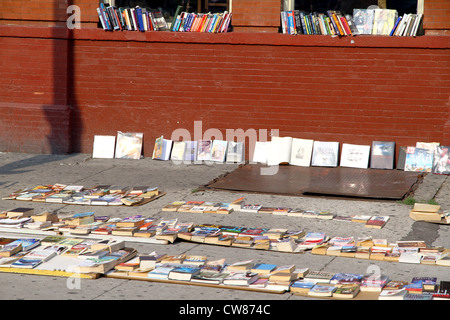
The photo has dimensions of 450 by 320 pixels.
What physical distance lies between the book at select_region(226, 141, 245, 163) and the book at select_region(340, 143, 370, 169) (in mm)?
1624

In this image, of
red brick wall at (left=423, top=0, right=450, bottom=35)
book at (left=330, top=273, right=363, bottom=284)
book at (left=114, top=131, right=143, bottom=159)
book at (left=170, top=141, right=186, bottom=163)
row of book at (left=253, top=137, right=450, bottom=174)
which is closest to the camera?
book at (left=330, top=273, right=363, bottom=284)

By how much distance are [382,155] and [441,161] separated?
920 millimetres

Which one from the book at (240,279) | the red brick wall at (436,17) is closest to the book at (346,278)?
the book at (240,279)

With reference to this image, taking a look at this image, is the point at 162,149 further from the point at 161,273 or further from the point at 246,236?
the point at 161,273

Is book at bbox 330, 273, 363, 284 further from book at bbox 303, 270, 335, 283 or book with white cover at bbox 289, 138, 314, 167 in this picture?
book with white cover at bbox 289, 138, 314, 167

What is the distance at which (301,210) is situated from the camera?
8.78 m

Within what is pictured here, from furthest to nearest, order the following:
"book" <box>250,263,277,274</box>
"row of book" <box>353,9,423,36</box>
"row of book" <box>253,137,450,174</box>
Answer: "row of book" <box>353,9,423,36</box>
"row of book" <box>253,137,450,174</box>
"book" <box>250,263,277,274</box>

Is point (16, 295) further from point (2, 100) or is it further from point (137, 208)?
point (2, 100)

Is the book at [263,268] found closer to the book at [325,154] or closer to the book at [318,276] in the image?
the book at [318,276]

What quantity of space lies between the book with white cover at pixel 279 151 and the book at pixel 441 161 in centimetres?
226

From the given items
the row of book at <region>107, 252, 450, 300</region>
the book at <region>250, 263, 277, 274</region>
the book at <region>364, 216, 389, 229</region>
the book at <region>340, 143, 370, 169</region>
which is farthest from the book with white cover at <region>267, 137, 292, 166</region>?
the book at <region>250, 263, 277, 274</region>

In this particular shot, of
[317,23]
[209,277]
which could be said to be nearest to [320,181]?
[317,23]

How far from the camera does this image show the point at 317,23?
1150 cm

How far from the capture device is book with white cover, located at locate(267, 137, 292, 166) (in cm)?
1148
